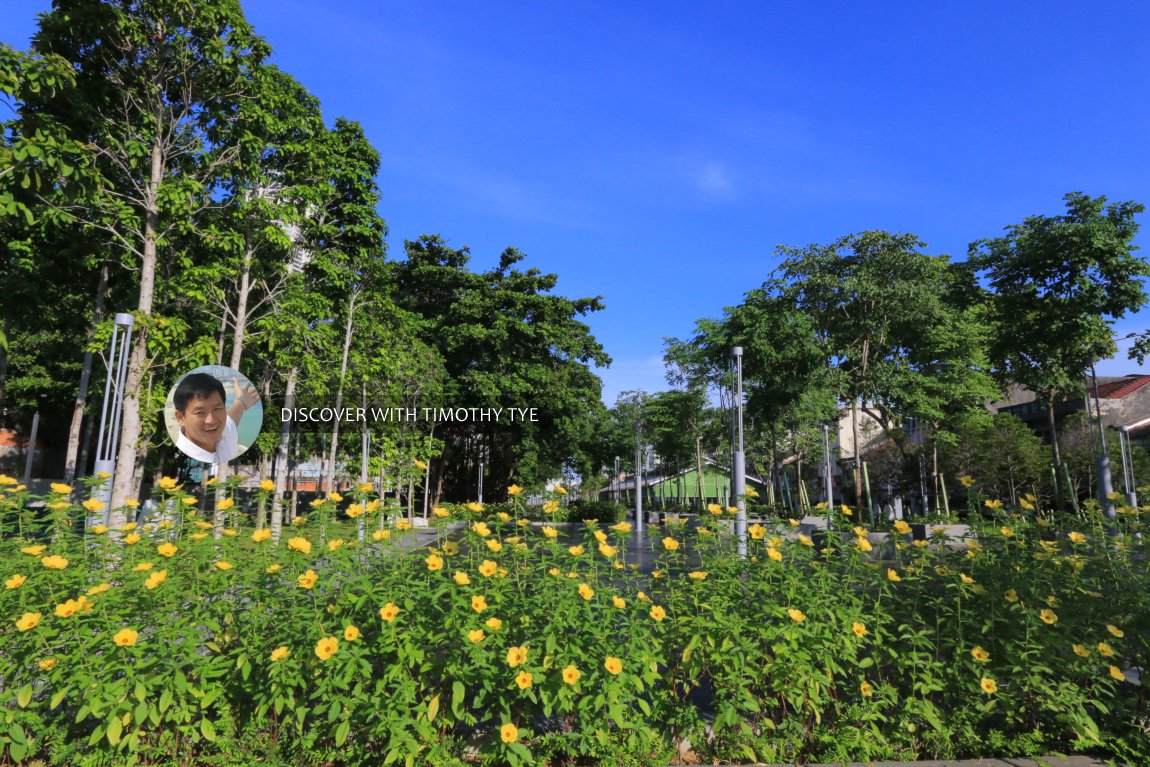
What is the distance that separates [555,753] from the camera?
3119mm

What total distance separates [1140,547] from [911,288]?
810 inches

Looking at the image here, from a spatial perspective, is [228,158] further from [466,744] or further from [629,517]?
[629,517]

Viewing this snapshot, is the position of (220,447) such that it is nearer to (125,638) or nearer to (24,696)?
(24,696)

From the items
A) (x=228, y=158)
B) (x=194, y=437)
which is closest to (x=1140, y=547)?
(x=194, y=437)

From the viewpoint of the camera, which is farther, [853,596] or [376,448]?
[376,448]

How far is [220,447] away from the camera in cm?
1296

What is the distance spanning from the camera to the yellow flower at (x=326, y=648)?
263 cm

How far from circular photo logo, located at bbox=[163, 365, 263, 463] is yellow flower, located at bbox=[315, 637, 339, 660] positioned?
36.1 ft

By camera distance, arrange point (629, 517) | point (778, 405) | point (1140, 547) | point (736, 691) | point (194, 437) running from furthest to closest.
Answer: point (629, 517), point (778, 405), point (194, 437), point (1140, 547), point (736, 691)

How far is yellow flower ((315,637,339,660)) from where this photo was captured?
104 inches

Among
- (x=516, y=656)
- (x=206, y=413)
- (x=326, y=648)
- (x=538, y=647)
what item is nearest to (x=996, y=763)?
(x=538, y=647)

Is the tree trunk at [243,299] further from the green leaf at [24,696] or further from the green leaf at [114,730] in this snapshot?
the green leaf at [114,730]

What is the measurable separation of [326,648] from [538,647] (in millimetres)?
857

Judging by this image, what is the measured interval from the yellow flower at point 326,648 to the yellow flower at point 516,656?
0.69 metres
